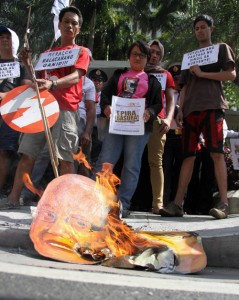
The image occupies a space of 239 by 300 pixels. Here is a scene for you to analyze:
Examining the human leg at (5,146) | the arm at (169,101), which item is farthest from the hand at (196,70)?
the human leg at (5,146)

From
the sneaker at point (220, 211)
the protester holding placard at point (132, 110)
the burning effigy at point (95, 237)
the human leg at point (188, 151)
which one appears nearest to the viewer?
the burning effigy at point (95, 237)

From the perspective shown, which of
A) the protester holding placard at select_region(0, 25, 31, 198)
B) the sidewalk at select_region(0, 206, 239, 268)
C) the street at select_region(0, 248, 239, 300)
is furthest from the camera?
the protester holding placard at select_region(0, 25, 31, 198)

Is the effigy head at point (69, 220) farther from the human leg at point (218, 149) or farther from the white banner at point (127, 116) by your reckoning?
the human leg at point (218, 149)

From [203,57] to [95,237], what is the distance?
233 cm

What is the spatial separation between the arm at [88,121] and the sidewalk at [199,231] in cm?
103

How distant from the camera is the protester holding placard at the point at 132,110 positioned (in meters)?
5.26

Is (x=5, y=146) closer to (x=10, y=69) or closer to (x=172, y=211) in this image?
(x=10, y=69)

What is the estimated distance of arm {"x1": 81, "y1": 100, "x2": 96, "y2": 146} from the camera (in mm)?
5613

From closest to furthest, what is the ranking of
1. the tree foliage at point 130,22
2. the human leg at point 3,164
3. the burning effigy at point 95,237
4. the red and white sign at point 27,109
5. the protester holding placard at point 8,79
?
1. the burning effigy at point 95,237
2. the red and white sign at point 27,109
3. the protester holding placard at point 8,79
4. the human leg at point 3,164
5. the tree foliage at point 130,22

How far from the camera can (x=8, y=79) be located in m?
5.77

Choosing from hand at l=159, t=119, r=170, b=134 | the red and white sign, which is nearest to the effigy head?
the red and white sign

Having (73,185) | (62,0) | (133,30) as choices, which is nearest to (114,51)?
(133,30)

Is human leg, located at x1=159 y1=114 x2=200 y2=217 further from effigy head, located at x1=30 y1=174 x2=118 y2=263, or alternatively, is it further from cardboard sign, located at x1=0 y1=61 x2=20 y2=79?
cardboard sign, located at x1=0 y1=61 x2=20 y2=79

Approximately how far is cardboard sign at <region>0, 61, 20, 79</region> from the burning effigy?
1976 millimetres
